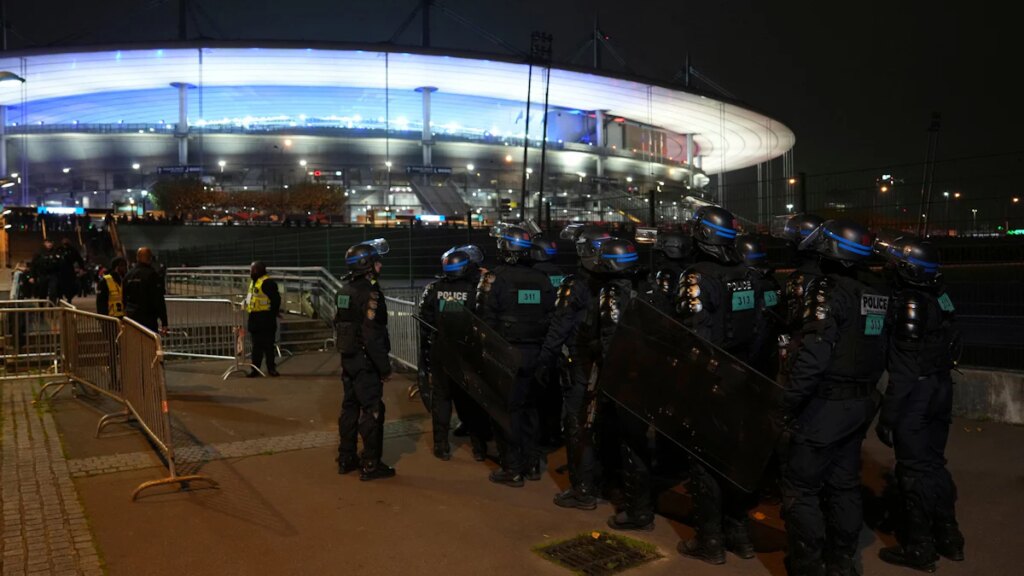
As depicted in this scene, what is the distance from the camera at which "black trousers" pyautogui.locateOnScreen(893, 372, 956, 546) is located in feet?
14.8

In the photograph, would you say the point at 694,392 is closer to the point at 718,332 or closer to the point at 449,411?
the point at 718,332

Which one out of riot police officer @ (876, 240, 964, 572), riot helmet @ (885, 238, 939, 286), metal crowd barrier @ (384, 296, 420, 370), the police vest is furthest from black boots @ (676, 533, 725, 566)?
metal crowd barrier @ (384, 296, 420, 370)

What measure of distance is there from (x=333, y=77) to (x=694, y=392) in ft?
227

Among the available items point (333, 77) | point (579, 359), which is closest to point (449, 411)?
point (579, 359)

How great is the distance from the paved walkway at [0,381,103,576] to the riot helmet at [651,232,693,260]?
448 centimetres

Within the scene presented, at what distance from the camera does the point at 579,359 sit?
5828 millimetres

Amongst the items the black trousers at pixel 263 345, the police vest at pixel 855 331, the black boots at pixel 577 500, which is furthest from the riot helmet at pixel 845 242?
the black trousers at pixel 263 345

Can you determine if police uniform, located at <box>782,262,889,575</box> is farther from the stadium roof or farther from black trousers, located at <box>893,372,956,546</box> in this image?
the stadium roof

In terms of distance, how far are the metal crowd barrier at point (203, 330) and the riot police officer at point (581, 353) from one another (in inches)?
334

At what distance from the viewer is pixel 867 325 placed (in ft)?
13.5

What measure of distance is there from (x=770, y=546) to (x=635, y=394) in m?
1.38

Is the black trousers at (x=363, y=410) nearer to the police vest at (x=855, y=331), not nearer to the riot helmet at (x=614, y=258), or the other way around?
the riot helmet at (x=614, y=258)

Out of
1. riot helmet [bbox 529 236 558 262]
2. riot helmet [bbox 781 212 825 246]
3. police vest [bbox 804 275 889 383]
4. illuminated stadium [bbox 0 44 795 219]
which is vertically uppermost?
illuminated stadium [bbox 0 44 795 219]

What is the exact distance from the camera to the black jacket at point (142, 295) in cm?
982
